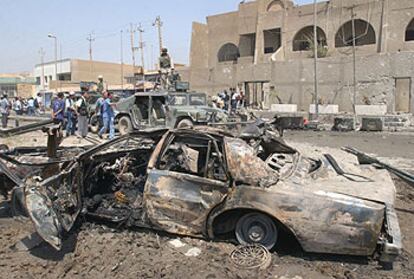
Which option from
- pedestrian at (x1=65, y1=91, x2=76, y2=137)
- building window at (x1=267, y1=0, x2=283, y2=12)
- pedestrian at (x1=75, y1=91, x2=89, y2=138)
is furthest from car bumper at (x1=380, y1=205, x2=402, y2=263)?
building window at (x1=267, y1=0, x2=283, y2=12)

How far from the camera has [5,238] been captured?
4.80 meters

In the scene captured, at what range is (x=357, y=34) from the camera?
29.1 m

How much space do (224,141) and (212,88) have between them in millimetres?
26442

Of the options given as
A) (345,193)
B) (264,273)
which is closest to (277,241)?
(264,273)

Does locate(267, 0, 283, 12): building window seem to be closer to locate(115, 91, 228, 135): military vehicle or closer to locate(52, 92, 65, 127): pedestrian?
locate(115, 91, 228, 135): military vehicle

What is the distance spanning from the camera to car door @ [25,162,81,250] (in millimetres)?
3943

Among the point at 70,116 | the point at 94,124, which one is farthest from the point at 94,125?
the point at 70,116

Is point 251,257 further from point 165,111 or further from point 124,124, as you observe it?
point 124,124

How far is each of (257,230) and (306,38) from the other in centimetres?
2868

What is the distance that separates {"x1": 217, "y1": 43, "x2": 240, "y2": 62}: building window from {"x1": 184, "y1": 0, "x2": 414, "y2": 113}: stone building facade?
14 cm

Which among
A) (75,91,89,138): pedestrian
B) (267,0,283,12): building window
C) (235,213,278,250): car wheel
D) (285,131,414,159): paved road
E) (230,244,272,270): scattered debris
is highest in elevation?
(267,0,283,12): building window

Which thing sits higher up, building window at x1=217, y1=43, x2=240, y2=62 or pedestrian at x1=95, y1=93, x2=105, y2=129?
building window at x1=217, y1=43, x2=240, y2=62

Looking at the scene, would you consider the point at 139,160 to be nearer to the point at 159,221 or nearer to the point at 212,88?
the point at 159,221

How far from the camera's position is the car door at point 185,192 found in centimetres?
424
